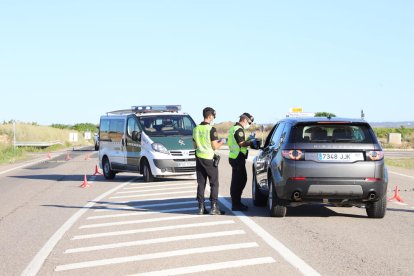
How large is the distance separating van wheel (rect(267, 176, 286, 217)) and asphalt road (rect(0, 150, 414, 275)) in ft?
0.40

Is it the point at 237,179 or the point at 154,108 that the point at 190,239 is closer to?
the point at 237,179

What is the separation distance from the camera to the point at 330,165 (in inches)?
419

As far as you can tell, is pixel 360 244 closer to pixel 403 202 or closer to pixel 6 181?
pixel 403 202

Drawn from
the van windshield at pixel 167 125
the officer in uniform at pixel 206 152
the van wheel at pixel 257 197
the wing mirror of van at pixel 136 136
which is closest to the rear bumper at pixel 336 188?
the officer in uniform at pixel 206 152

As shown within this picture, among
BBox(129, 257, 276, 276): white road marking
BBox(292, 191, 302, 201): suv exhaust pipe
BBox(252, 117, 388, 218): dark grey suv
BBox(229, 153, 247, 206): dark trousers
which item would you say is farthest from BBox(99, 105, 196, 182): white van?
BBox(129, 257, 276, 276): white road marking

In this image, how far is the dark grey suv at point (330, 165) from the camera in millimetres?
10648

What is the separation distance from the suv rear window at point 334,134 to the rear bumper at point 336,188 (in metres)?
0.63

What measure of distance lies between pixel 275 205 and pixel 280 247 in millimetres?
2730

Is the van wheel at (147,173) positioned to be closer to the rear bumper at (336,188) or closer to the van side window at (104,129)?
the van side window at (104,129)

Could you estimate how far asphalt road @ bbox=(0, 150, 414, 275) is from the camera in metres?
7.47

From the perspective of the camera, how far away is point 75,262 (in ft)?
25.8

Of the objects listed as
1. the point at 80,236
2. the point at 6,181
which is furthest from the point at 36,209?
the point at 6,181

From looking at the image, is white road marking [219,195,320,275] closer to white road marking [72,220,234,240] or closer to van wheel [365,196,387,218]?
white road marking [72,220,234,240]

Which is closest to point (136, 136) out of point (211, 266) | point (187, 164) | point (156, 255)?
point (187, 164)
